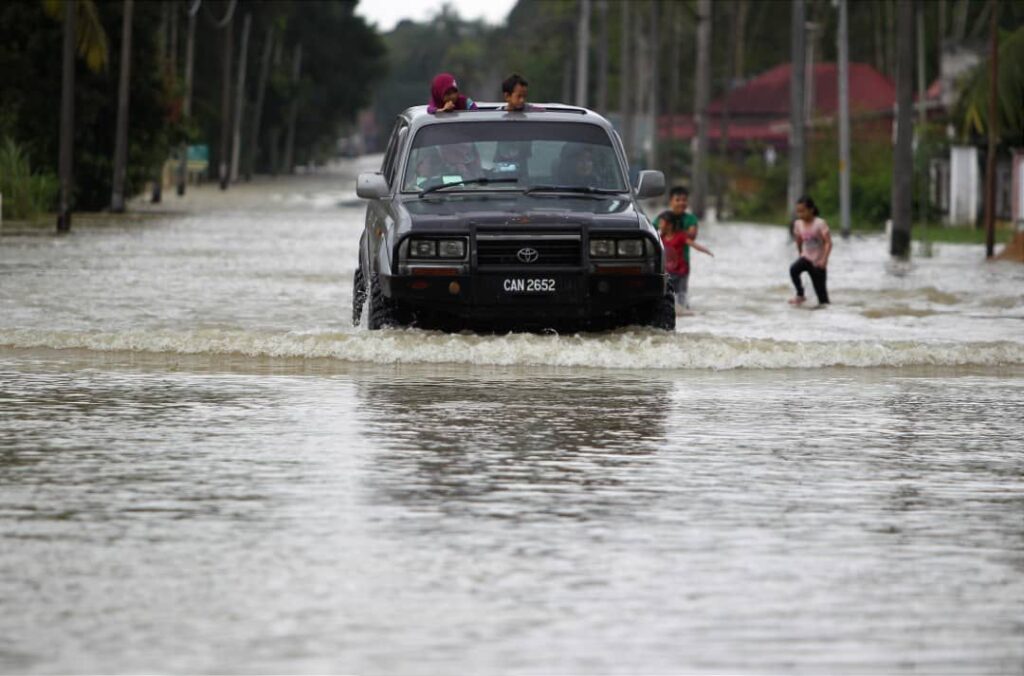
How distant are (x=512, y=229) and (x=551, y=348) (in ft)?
2.93

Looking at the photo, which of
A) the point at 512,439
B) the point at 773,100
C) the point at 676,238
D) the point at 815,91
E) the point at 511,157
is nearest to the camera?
the point at 512,439

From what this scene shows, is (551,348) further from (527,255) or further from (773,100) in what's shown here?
(773,100)

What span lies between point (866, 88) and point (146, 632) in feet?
404

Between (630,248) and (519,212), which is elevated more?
(519,212)

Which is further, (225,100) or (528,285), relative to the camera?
(225,100)

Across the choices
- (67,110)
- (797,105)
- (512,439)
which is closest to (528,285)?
(512,439)

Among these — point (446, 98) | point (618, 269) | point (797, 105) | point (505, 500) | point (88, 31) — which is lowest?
point (505, 500)

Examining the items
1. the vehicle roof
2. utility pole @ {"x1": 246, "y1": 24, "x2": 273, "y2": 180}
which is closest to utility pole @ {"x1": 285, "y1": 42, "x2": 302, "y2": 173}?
utility pole @ {"x1": 246, "y1": 24, "x2": 273, "y2": 180}

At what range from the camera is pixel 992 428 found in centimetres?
1348

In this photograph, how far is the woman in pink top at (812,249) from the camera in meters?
25.6

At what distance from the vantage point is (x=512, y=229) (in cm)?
1747

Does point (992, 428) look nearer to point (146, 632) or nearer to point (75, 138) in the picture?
point (146, 632)

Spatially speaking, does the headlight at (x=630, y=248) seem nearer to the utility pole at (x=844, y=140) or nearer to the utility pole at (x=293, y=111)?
the utility pole at (x=844, y=140)

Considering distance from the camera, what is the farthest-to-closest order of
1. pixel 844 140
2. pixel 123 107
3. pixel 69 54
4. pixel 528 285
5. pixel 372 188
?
pixel 844 140 < pixel 123 107 < pixel 69 54 < pixel 372 188 < pixel 528 285
